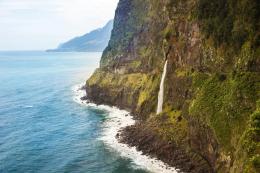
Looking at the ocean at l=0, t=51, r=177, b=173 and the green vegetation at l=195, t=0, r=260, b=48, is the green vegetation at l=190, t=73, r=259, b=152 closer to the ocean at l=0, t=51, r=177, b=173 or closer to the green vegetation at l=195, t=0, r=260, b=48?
the green vegetation at l=195, t=0, r=260, b=48

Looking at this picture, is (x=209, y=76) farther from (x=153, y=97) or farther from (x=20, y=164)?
(x=20, y=164)

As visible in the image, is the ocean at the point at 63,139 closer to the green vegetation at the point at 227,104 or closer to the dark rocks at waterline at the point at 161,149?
the dark rocks at waterline at the point at 161,149

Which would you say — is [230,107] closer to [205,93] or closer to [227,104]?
[227,104]

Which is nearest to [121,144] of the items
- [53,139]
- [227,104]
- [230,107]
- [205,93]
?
[53,139]

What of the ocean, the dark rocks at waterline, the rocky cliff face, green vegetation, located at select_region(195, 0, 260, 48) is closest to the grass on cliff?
the rocky cliff face

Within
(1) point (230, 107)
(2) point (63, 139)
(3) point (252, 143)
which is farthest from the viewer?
(2) point (63, 139)

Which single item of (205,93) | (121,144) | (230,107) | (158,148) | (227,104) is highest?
(205,93)

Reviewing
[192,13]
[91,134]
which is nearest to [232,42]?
[192,13]

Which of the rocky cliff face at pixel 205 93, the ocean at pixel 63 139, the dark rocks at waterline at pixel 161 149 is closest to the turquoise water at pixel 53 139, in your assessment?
the ocean at pixel 63 139
